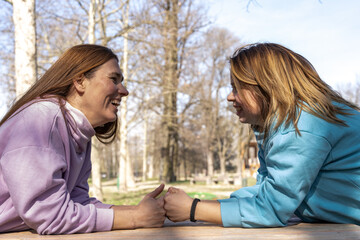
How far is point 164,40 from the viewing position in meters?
11.4

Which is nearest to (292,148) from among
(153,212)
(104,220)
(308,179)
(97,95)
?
(308,179)

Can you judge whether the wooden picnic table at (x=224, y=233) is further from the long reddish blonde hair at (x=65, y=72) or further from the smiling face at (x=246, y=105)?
the long reddish blonde hair at (x=65, y=72)

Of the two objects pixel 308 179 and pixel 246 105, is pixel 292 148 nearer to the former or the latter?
pixel 308 179

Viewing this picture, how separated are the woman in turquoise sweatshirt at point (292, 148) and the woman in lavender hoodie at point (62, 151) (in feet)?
1.44

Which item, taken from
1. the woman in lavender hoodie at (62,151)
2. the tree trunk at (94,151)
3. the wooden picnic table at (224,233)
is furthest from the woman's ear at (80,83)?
the tree trunk at (94,151)

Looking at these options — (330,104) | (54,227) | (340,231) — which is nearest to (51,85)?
(54,227)

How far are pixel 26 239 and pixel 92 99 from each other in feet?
2.69

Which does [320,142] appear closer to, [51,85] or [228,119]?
[51,85]

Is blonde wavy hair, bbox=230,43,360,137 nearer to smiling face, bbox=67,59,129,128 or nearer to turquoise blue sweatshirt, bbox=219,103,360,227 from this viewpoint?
turquoise blue sweatshirt, bbox=219,103,360,227

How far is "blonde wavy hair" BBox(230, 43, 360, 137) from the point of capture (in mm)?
1842

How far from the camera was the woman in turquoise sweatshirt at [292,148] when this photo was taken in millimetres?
1734

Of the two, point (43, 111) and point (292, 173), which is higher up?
point (43, 111)

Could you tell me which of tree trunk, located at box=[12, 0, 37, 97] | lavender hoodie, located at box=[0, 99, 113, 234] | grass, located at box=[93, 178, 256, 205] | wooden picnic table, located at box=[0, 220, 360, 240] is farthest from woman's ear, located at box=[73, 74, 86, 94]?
grass, located at box=[93, 178, 256, 205]

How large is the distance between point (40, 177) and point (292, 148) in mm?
1175
